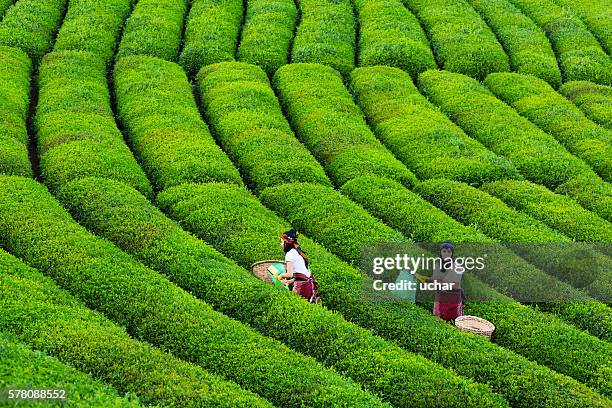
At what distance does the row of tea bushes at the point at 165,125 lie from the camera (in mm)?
25734

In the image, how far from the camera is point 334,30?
4116 cm

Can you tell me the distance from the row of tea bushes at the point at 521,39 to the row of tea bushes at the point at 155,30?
1686cm

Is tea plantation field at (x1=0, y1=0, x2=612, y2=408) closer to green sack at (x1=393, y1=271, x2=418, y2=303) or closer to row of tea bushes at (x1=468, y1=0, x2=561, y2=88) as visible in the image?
row of tea bushes at (x1=468, y1=0, x2=561, y2=88)

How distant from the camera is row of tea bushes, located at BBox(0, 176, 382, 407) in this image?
586 inches

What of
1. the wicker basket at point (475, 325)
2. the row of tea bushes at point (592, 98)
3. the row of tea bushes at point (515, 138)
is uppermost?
the row of tea bushes at point (592, 98)

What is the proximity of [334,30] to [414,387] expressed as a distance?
93.9 feet

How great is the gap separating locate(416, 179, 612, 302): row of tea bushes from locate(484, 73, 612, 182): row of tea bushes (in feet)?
21.0

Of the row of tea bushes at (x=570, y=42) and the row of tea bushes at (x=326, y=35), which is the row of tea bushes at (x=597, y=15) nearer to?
the row of tea bushes at (x=570, y=42)

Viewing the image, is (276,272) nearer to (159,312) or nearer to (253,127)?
(159,312)

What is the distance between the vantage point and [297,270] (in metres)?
18.0

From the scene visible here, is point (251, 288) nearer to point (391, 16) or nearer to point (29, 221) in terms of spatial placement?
point (29, 221)

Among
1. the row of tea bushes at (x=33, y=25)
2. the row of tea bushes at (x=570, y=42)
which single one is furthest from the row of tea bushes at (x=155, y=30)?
the row of tea bushes at (x=570, y=42)

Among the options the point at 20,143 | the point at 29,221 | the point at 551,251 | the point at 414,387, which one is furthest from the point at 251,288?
the point at 20,143

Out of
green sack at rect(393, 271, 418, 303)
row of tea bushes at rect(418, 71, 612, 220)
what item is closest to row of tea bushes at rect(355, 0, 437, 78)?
row of tea bushes at rect(418, 71, 612, 220)
